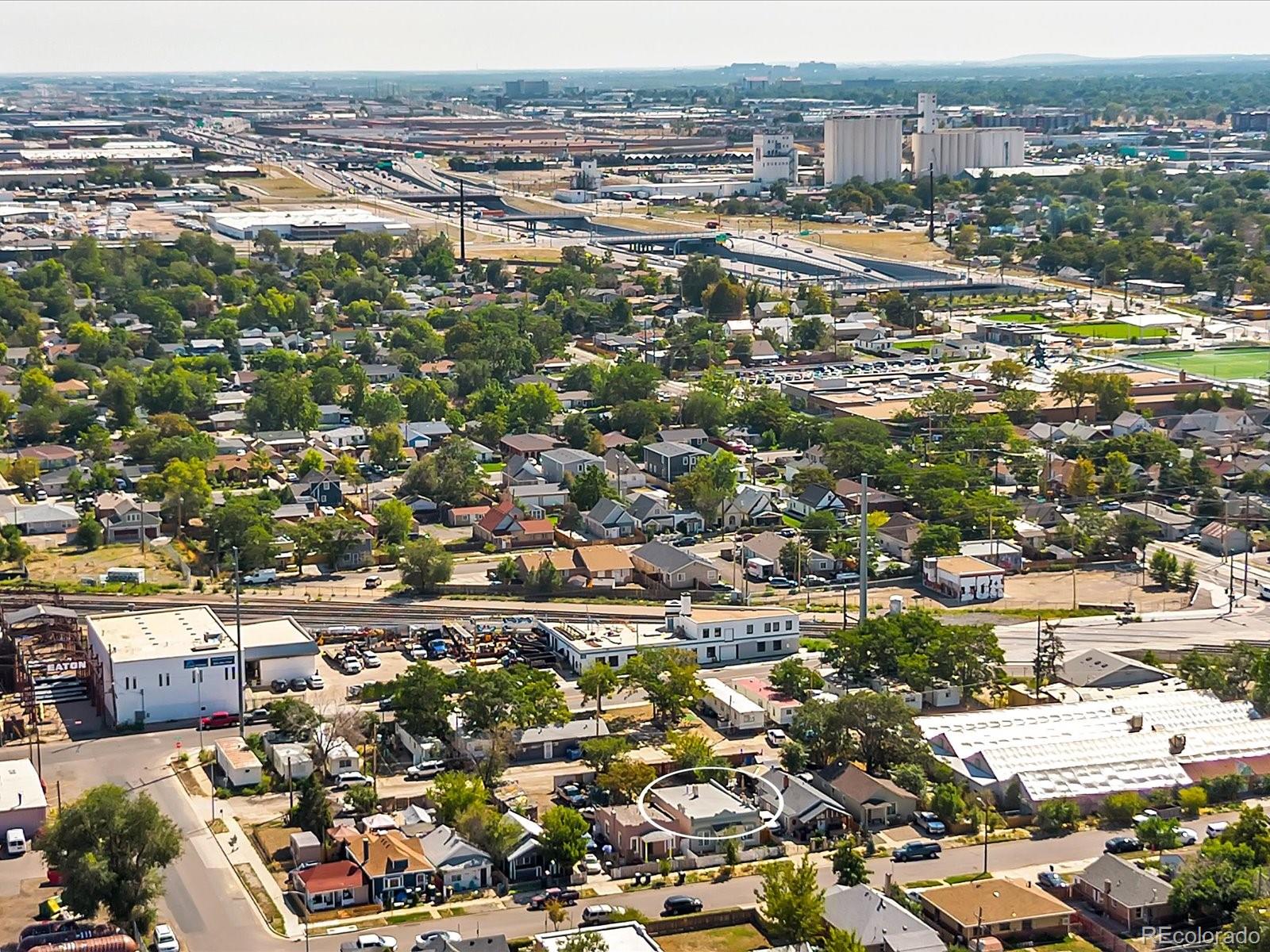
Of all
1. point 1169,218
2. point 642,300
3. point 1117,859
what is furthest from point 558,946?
point 1169,218

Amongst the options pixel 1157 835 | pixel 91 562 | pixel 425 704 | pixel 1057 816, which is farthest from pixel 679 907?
pixel 91 562

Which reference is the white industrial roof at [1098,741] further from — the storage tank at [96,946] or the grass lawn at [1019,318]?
the grass lawn at [1019,318]

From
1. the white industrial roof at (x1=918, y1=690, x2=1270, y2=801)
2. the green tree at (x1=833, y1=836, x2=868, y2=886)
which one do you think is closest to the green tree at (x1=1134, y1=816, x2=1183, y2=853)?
the white industrial roof at (x1=918, y1=690, x2=1270, y2=801)

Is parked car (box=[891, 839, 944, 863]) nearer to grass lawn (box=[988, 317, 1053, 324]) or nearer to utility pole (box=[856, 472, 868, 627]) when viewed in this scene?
utility pole (box=[856, 472, 868, 627])

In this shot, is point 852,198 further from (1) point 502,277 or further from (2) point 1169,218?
(1) point 502,277

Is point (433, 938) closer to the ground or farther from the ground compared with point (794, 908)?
closer to the ground

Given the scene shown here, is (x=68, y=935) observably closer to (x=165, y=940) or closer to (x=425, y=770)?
(x=165, y=940)

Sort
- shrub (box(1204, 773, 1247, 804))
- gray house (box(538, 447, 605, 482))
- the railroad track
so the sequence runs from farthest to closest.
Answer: gray house (box(538, 447, 605, 482)), the railroad track, shrub (box(1204, 773, 1247, 804))
